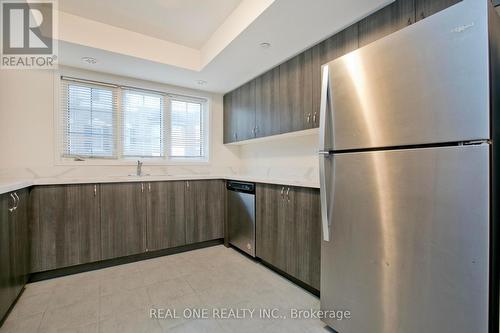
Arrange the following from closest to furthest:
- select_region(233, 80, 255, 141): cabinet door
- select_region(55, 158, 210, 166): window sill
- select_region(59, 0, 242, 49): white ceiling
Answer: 1. select_region(59, 0, 242, 49): white ceiling
2. select_region(55, 158, 210, 166): window sill
3. select_region(233, 80, 255, 141): cabinet door

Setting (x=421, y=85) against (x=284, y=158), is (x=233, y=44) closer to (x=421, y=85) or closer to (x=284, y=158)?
(x=284, y=158)

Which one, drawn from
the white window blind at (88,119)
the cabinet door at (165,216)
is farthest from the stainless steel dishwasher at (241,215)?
the white window blind at (88,119)

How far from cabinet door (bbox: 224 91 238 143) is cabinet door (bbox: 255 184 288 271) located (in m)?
1.38

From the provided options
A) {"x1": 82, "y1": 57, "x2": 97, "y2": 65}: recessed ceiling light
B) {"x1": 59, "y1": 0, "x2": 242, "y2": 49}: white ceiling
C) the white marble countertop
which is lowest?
the white marble countertop

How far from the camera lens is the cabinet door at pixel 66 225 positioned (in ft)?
7.71

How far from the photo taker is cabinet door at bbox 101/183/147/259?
2.64 meters

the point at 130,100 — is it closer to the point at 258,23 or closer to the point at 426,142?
the point at 258,23

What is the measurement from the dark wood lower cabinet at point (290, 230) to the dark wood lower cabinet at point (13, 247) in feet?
6.71

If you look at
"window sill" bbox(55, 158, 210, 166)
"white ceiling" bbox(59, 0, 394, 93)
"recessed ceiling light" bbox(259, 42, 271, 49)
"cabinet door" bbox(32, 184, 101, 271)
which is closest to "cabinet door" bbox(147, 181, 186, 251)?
"cabinet door" bbox(32, 184, 101, 271)

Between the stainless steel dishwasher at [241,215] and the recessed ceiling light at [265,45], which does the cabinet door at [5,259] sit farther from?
the recessed ceiling light at [265,45]

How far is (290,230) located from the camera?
2273 millimetres

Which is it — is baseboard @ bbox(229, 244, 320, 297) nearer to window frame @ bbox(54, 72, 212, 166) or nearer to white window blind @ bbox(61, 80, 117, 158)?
window frame @ bbox(54, 72, 212, 166)

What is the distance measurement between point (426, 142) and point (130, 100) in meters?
3.45

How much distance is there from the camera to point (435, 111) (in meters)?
1.08
